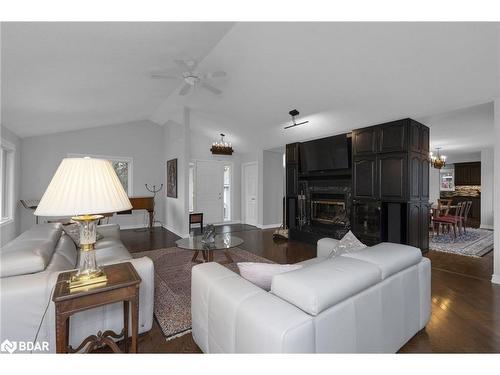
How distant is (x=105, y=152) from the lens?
656cm

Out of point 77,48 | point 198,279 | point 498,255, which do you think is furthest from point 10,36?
point 498,255

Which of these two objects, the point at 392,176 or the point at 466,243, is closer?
the point at 392,176

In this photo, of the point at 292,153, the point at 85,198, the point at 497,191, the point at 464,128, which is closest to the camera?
the point at 85,198

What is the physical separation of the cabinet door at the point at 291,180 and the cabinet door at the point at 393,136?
2.00m

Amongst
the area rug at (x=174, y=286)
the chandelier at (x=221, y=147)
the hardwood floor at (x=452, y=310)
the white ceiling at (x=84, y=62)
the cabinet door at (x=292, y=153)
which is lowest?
the hardwood floor at (x=452, y=310)

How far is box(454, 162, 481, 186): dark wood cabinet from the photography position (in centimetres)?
879

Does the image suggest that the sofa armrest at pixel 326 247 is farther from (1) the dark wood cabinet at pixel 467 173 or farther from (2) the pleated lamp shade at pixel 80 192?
(1) the dark wood cabinet at pixel 467 173

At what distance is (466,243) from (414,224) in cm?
200

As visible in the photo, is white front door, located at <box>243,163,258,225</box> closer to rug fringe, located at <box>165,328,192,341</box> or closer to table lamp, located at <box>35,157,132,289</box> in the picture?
rug fringe, located at <box>165,328,192,341</box>

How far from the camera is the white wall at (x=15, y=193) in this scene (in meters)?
4.45

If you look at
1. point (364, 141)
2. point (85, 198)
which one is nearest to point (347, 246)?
point (85, 198)

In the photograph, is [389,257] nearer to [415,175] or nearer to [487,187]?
[415,175]

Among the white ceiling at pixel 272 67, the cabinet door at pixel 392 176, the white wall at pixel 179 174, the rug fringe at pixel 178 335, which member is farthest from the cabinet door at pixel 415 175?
the white wall at pixel 179 174
